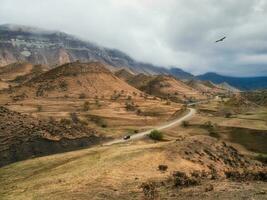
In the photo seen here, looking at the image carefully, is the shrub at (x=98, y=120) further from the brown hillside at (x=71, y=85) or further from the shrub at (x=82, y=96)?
the brown hillside at (x=71, y=85)

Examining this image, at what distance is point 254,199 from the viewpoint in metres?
26.4

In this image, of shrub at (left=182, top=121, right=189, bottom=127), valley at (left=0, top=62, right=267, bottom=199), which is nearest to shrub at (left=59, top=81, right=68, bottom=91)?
valley at (left=0, top=62, right=267, bottom=199)

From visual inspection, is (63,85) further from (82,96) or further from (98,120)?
(98,120)

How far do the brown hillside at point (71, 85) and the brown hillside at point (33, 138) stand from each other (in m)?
88.4

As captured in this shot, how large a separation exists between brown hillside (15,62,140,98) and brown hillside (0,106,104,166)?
8841 cm

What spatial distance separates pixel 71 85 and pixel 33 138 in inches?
4353

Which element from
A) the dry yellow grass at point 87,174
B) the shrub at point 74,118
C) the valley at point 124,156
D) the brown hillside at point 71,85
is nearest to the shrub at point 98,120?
the valley at point 124,156

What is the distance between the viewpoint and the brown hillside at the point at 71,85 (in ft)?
570

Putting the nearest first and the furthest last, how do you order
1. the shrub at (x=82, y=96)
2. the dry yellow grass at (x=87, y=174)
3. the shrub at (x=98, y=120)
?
the dry yellow grass at (x=87, y=174), the shrub at (x=98, y=120), the shrub at (x=82, y=96)

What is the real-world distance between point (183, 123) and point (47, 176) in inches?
3004

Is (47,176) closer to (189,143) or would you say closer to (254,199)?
(189,143)

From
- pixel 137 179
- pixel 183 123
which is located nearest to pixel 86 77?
pixel 183 123

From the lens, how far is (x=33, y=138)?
7100 cm

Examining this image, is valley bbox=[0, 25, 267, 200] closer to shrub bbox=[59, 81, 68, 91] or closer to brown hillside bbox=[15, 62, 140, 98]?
brown hillside bbox=[15, 62, 140, 98]
